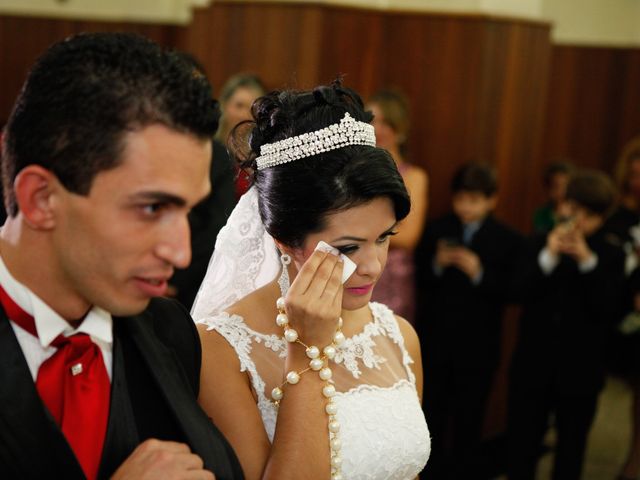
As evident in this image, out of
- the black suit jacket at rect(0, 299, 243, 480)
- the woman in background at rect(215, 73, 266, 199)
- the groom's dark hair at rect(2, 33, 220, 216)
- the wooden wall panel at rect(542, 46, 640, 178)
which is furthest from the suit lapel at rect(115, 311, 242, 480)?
the wooden wall panel at rect(542, 46, 640, 178)

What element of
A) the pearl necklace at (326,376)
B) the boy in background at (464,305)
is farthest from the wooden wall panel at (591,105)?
the pearl necklace at (326,376)

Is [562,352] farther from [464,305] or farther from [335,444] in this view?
[335,444]

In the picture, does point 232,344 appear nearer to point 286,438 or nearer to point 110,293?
point 286,438

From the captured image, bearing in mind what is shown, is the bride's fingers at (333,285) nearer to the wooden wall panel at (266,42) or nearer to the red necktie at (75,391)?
the red necktie at (75,391)

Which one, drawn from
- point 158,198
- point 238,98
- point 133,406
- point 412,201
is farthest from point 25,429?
point 412,201

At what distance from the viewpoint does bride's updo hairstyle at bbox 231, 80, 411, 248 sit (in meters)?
2.22

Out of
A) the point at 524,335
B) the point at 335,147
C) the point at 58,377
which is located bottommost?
the point at 524,335

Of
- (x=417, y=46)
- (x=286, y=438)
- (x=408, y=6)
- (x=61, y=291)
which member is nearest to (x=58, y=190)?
(x=61, y=291)

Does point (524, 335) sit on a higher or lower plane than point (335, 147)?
lower

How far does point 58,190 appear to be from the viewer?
1.39 m

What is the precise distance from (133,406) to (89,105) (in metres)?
0.55

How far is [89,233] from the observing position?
1403 millimetres

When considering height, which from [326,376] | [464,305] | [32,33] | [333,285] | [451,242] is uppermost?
[32,33]

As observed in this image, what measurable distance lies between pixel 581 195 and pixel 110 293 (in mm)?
3471
